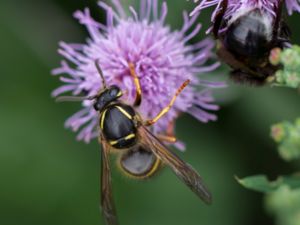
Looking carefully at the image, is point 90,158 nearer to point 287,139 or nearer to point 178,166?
point 178,166

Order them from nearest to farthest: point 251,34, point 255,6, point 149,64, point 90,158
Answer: point 251,34 → point 255,6 → point 149,64 → point 90,158

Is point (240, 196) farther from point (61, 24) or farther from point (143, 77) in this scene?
Result: point (61, 24)

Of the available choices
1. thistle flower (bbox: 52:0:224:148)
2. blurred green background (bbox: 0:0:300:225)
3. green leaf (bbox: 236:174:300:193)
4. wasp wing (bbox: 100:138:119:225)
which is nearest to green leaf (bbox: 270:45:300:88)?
green leaf (bbox: 236:174:300:193)

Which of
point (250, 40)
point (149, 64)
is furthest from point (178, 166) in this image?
point (149, 64)

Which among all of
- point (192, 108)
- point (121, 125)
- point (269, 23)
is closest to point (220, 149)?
point (192, 108)

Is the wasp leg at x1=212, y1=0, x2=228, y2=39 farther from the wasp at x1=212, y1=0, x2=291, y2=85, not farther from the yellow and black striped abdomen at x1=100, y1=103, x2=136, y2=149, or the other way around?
the yellow and black striped abdomen at x1=100, y1=103, x2=136, y2=149

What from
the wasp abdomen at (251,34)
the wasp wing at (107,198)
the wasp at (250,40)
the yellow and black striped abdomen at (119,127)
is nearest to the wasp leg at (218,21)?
the wasp at (250,40)

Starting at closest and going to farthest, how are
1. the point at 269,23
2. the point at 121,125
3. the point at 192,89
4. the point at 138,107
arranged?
the point at 269,23 < the point at 121,125 < the point at 138,107 < the point at 192,89
